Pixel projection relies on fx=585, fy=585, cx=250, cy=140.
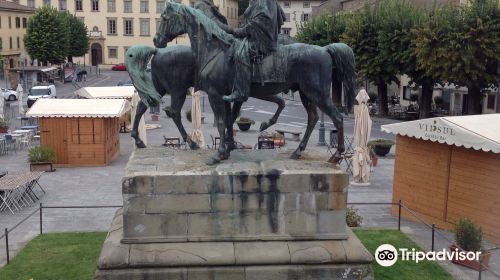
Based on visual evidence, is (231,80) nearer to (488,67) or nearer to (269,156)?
(269,156)

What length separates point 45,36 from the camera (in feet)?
209

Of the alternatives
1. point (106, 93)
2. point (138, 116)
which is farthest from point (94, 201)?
point (106, 93)

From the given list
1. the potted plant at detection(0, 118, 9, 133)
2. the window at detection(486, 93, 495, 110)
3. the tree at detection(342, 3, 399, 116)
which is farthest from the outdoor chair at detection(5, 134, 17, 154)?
the window at detection(486, 93, 495, 110)

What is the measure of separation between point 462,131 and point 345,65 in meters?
5.41

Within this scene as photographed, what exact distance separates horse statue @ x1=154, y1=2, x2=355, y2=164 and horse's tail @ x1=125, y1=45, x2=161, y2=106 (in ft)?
1.04

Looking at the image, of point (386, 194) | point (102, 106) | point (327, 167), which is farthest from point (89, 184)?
point (327, 167)

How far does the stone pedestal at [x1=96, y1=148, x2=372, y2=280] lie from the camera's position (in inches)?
345

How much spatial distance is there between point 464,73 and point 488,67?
1839 mm

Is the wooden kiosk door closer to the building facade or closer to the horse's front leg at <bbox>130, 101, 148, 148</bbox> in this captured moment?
the horse's front leg at <bbox>130, 101, 148, 148</bbox>

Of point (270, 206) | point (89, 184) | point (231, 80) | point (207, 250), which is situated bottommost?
point (89, 184)

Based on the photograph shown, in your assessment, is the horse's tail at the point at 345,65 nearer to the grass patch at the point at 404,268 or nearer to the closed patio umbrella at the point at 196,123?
the grass patch at the point at 404,268

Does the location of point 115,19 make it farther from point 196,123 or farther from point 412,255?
point 412,255

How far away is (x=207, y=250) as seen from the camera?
8.88 m

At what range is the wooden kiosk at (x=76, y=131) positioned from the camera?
22.2 m
